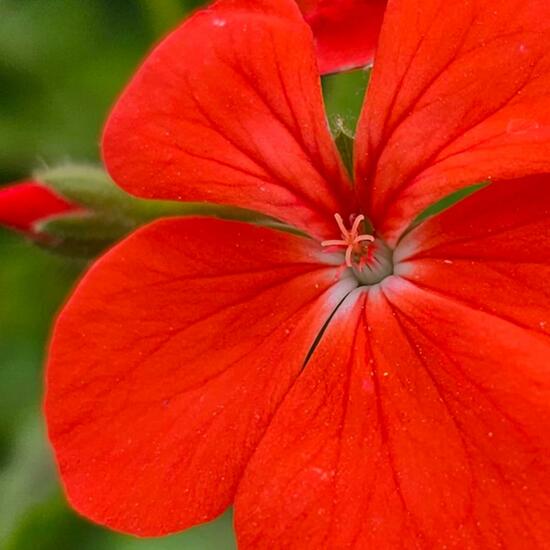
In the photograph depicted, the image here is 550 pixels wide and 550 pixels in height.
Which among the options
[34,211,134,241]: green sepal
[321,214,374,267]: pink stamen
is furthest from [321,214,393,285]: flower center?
[34,211,134,241]: green sepal

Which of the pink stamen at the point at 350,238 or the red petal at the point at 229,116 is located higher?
the red petal at the point at 229,116

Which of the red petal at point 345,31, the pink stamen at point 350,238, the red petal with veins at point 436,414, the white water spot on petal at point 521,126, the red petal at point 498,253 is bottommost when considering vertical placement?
the red petal with veins at point 436,414

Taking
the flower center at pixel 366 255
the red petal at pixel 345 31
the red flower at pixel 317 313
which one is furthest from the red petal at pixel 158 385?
the red petal at pixel 345 31

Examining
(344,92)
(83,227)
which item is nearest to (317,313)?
(83,227)

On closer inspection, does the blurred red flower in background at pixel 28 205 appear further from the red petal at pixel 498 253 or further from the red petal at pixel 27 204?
the red petal at pixel 498 253

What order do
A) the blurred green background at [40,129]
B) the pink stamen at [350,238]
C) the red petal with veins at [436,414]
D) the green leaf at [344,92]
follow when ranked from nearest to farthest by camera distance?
1. the red petal with veins at [436,414]
2. the pink stamen at [350,238]
3. the green leaf at [344,92]
4. the blurred green background at [40,129]

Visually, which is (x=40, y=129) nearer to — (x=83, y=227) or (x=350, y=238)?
(x=83, y=227)

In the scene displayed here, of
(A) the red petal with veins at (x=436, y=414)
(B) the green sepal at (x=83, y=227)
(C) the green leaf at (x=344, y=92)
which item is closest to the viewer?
(A) the red petal with veins at (x=436, y=414)
